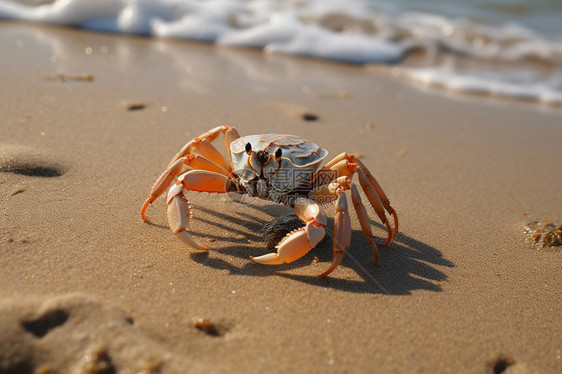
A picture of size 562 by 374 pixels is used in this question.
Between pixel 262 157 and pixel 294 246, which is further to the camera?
pixel 262 157

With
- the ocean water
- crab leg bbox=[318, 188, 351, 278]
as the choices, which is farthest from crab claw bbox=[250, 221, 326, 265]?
the ocean water

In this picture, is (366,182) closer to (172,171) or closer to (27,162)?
(172,171)

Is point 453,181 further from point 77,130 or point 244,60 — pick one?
point 244,60

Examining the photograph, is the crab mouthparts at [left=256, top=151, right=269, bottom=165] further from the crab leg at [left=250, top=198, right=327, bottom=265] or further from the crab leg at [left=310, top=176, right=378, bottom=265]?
the crab leg at [left=250, top=198, right=327, bottom=265]

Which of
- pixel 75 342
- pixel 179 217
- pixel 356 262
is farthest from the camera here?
pixel 356 262

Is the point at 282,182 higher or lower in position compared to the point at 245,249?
higher

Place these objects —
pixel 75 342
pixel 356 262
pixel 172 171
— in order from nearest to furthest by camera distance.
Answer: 1. pixel 75 342
2. pixel 356 262
3. pixel 172 171

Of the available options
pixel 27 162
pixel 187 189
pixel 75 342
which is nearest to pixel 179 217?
pixel 187 189

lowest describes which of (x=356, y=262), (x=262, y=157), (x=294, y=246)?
(x=356, y=262)
